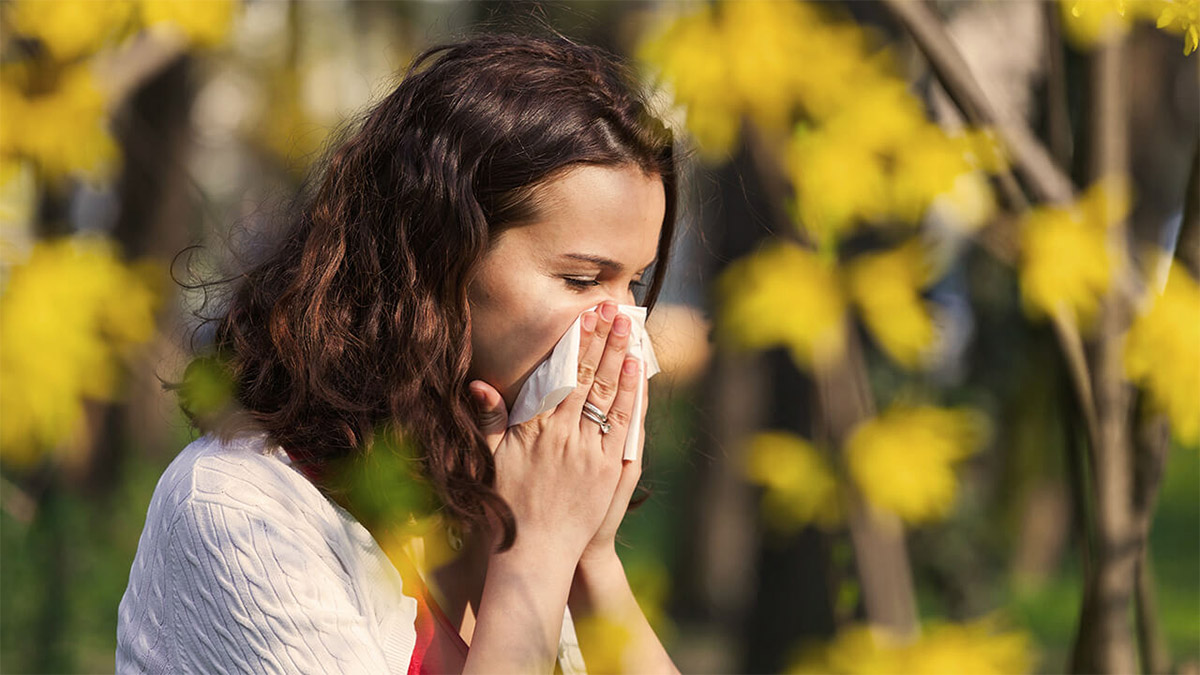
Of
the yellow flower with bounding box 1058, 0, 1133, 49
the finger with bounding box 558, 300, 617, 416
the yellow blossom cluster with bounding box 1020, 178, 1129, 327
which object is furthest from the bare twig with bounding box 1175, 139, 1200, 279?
the finger with bounding box 558, 300, 617, 416

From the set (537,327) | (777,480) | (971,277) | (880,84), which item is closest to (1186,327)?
(880,84)

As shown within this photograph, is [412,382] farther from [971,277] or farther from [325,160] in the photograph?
[971,277]

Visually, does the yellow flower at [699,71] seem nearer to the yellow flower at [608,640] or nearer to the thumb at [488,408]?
the thumb at [488,408]

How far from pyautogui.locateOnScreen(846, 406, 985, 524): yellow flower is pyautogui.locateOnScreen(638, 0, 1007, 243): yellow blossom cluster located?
40cm

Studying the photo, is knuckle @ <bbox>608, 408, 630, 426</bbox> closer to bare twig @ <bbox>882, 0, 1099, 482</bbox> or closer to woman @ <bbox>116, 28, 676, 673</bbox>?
woman @ <bbox>116, 28, 676, 673</bbox>

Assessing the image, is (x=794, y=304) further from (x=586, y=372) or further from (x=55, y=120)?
(x=55, y=120)

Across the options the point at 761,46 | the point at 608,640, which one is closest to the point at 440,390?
the point at 608,640

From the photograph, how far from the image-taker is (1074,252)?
191 centimetres

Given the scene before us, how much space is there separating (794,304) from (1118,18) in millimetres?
703

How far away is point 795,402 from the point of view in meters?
3.69

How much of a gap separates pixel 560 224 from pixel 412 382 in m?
0.31

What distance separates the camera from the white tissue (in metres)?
1.60

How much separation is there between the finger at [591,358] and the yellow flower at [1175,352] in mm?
868

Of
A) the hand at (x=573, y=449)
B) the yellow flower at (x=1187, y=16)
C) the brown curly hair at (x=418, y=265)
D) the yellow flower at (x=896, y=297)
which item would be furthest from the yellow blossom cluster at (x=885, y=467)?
the yellow flower at (x=1187, y=16)
